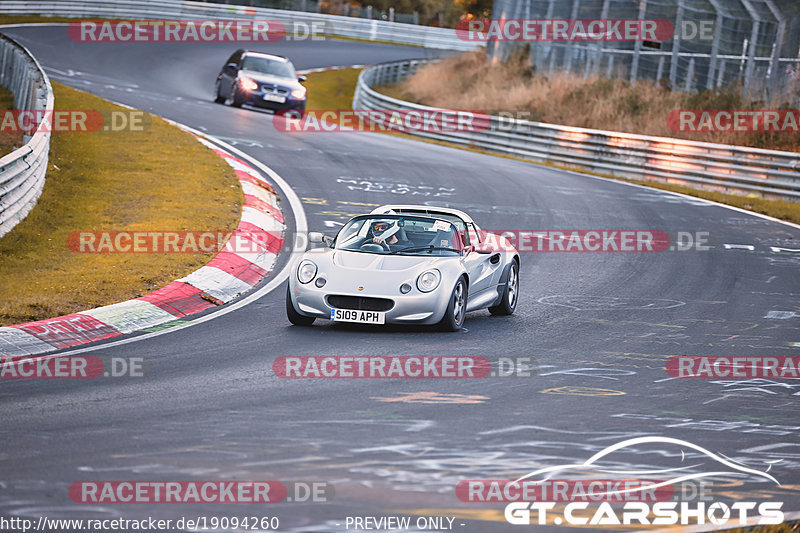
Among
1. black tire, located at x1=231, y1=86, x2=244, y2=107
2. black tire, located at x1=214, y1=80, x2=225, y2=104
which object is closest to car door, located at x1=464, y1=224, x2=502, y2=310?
black tire, located at x1=231, y1=86, x2=244, y2=107

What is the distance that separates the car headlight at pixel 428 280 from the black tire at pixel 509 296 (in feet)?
5.21

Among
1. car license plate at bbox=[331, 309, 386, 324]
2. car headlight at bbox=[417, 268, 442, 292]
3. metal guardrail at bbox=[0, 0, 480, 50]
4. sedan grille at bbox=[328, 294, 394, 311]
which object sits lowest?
car license plate at bbox=[331, 309, 386, 324]

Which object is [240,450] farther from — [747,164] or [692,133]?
[692,133]

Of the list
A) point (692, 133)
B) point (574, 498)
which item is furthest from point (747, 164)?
point (574, 498)

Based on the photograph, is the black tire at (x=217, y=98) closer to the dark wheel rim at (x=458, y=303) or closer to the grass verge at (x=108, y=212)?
the grass verge at (x=108, y=212)

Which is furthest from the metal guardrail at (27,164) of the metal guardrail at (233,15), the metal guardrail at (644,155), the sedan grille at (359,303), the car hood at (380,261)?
the metal guardrail at (233,15)

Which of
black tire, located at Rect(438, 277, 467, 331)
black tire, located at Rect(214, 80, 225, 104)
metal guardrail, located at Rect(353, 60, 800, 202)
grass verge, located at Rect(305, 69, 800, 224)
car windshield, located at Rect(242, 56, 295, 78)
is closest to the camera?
black tire, located at Rect(438, 277, 467, 331)

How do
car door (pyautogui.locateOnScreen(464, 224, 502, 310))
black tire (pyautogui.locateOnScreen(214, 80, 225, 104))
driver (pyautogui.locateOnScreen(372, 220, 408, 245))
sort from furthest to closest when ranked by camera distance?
black tire (pyautogui.locateOnScreen(214, 80, 225, 104)) → driver (pyautogui.locateOnScreen(372, 220, 408, 245)) → car door (pyautogui.locateOnScreen(464, 224, 502, 310))

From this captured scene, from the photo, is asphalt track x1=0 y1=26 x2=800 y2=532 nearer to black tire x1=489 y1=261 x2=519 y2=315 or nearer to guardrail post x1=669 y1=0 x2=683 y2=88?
black tire x1=489 y1=261 x2=519 y2=315

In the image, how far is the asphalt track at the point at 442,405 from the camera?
574cm

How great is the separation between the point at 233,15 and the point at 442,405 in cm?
4620

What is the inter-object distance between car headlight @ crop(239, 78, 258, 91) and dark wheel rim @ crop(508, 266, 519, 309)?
16999 millimetres

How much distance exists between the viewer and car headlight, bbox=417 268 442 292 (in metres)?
10.1

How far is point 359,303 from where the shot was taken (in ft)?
32.8
